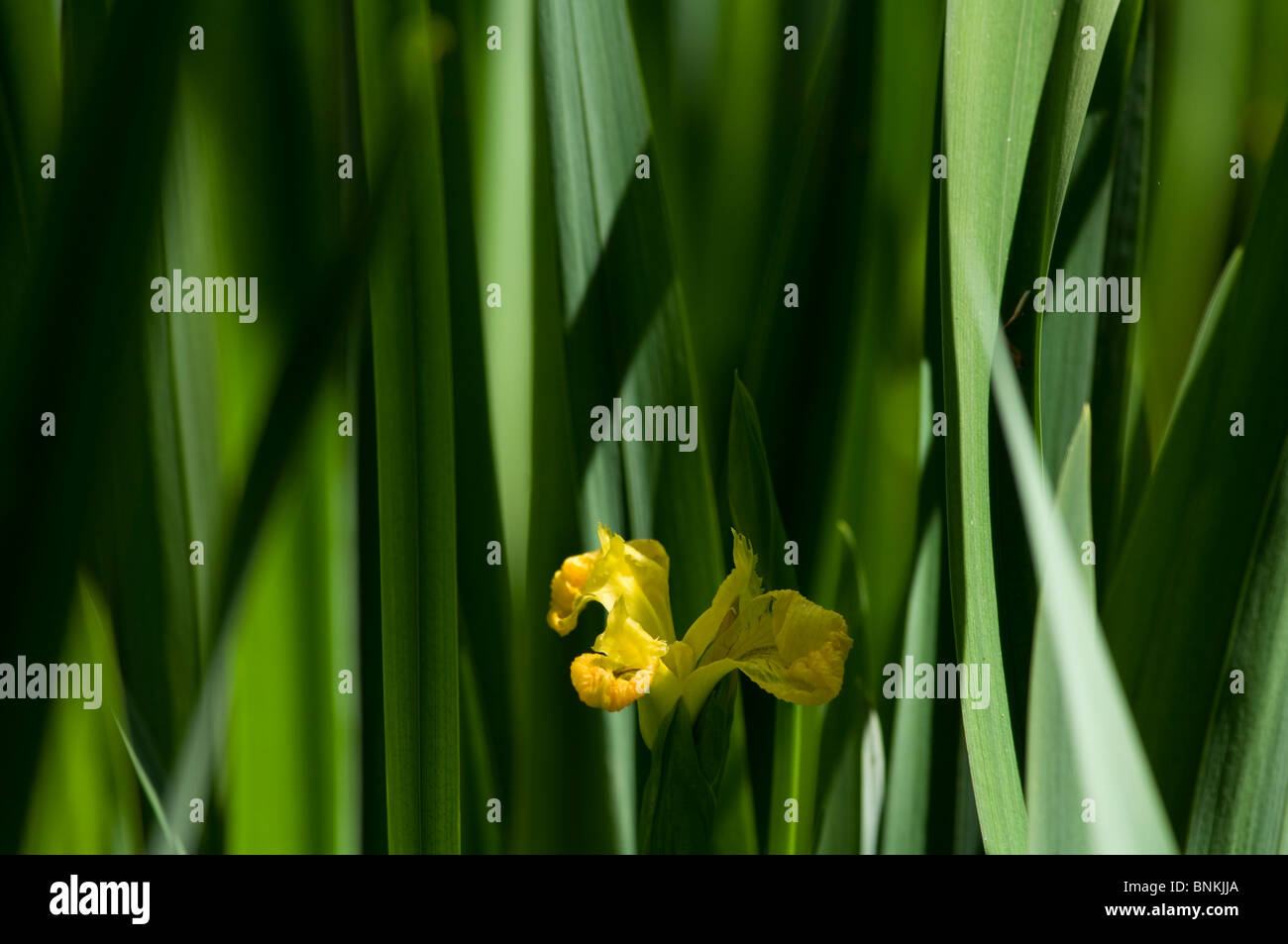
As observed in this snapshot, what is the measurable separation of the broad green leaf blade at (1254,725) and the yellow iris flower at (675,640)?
337mm

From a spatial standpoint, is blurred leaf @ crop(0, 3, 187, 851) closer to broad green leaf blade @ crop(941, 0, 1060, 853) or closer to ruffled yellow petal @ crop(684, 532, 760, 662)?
ruffled yellow petal @ crop(684, 532, 760, 662)

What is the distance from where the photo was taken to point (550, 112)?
61 centimetres

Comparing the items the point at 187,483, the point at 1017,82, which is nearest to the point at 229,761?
the point at 187,483

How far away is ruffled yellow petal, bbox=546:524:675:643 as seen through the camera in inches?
21.7

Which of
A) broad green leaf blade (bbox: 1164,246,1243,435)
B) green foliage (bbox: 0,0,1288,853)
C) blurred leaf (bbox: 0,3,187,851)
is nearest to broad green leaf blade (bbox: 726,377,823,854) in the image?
green foliage (bbox: 0,0,1288,853)

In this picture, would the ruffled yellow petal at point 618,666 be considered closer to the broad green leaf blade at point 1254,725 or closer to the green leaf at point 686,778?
the green leaf at point 686,778

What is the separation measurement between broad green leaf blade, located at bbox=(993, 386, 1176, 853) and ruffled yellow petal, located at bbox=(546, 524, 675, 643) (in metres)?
0.30

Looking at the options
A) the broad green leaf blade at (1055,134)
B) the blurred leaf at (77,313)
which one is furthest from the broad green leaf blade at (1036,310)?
the blurred leaf at (77,313)

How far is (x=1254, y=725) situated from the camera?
60cm

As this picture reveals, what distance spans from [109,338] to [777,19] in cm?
63

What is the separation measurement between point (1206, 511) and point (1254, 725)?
0.17 metres

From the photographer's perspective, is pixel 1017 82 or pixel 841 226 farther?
pixel 841 226

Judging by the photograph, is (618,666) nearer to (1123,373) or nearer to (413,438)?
(413,438)
